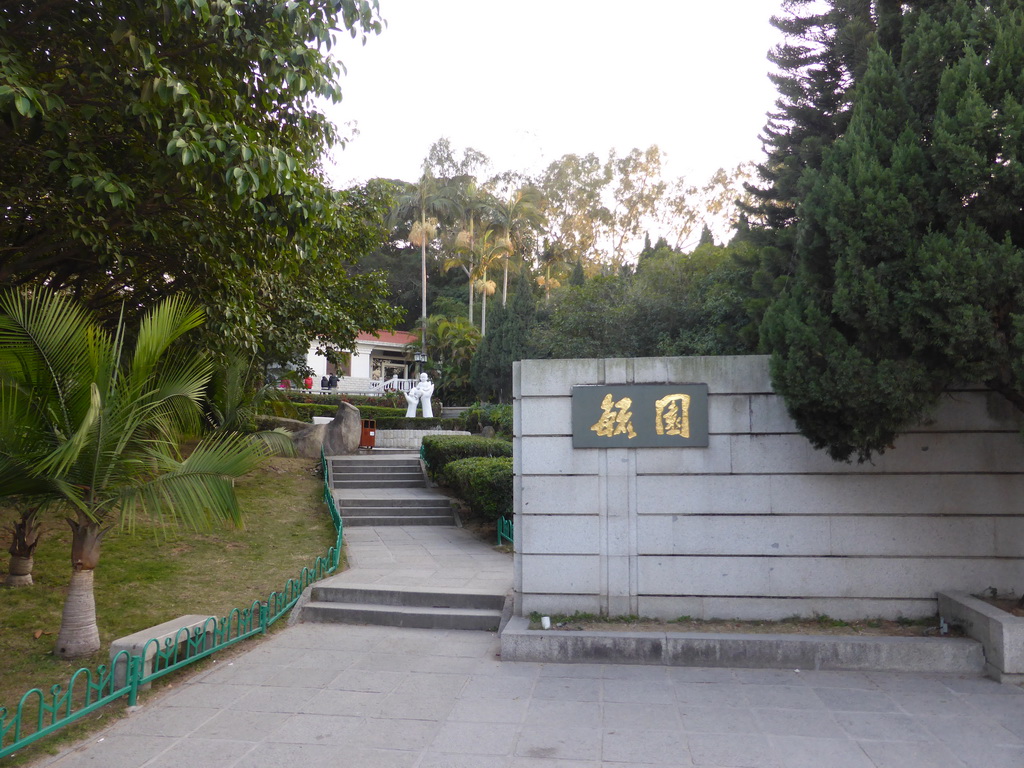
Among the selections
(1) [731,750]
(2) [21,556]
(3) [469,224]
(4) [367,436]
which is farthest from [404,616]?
(3) [469,224]

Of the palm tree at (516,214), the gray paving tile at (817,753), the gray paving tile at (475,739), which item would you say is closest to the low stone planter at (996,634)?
the gray paving tile at (817,753)

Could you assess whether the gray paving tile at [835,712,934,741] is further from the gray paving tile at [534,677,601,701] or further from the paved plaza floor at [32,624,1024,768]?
the gray paving tile at [534,677,601,701]

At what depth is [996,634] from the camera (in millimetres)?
5336

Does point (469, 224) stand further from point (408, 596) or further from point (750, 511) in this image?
point (750, 511)

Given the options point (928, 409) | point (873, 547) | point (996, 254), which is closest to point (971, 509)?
point (873, 547)

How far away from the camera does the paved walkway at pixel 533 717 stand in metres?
4.18

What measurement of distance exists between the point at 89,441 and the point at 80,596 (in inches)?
53.2

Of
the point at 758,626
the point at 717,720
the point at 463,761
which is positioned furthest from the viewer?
the point at 758,626

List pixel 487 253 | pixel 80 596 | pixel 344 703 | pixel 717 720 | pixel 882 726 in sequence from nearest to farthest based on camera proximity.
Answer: pixel 882 726 → pixel 717 720 → pixel 344 703 → pixel 80 596 → pixel 487 253

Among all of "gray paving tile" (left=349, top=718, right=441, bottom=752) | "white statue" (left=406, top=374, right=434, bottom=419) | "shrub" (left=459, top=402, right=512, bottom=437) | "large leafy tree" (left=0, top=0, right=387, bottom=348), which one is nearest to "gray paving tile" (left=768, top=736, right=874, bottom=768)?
"gray paving tile" (left=349, top=718, right=441, bottom=752)

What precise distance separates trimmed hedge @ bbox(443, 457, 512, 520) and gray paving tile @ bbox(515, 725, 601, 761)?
582 centimetres

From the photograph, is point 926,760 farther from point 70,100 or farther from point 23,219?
point 23,219

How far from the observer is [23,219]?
857cm

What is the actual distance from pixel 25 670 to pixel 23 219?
5.42 metres
